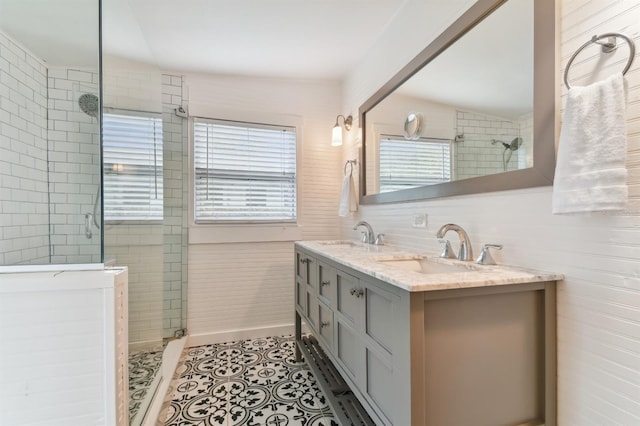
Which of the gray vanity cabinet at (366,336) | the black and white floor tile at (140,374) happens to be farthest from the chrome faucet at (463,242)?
the black and white floor tile at (140,374)

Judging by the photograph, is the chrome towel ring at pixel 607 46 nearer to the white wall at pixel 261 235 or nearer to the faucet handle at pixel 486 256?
the faucet handle at pixel 486 256

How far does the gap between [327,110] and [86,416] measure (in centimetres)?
280

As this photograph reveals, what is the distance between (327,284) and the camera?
1613 mm

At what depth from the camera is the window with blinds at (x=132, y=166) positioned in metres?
1.35

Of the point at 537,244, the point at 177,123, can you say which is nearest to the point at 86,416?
the point at 537,244

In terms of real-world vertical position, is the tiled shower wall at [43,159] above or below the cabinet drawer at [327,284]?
above

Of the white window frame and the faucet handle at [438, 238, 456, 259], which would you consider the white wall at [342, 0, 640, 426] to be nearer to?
the faucet handle at [438, 238, 456, 259]

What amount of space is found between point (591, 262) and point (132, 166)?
2.14 metres

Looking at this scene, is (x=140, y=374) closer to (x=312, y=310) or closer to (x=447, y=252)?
(x=312, y=310)

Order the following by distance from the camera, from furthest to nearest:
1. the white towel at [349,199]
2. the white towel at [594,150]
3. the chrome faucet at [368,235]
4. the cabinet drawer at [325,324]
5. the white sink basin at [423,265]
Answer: the white towel at [349,199] < the chrome faucet at [368,235] < the cabinet drawer at [325,324] < the white sink basin at [423,265] < the white towel at [594,150]

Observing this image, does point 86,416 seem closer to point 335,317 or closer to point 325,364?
point 335,317

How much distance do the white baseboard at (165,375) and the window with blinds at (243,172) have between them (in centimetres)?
110

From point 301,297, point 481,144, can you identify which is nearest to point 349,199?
point 301,297

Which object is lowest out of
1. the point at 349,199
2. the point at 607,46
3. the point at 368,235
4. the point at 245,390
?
the point at 245,390
